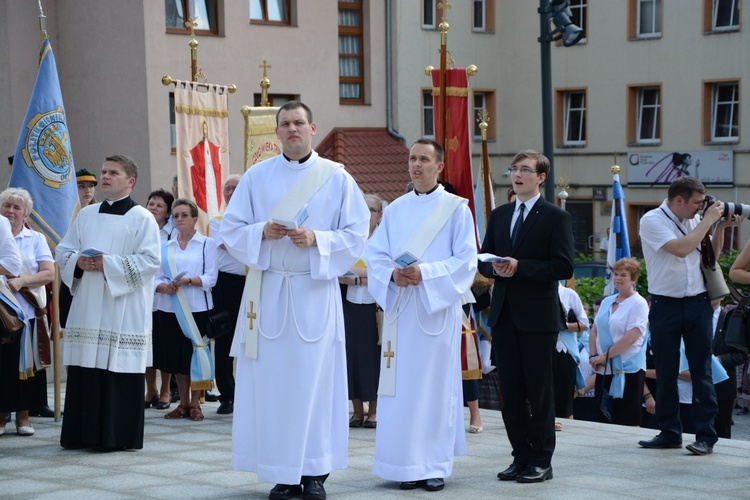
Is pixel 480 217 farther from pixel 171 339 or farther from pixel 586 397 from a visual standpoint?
pixel 171 339

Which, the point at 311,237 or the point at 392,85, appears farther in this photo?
the point at 392,85

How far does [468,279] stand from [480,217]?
3955 millimetres

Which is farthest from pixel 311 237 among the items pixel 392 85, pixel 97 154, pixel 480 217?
pixel 392 85

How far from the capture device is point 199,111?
13.9m

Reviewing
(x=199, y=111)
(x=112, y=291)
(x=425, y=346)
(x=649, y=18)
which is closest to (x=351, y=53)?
(x=649, y=18)

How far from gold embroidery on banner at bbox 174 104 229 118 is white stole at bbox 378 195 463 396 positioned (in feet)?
20.1

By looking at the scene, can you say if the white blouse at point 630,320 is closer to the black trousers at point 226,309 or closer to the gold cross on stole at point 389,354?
the black trousers at point 226,309

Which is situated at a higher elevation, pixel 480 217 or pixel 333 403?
pixel 480 217

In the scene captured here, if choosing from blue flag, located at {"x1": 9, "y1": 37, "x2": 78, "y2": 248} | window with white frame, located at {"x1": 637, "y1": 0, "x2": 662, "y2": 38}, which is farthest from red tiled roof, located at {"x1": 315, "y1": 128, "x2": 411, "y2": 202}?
blue flag, located at {"x1": 9, "y1": 37, "x2": 78, "y2": 248}

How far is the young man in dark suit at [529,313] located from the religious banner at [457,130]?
2.90m

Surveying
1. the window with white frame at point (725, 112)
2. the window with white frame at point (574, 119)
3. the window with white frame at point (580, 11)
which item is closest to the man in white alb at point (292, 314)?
the window with white frame at point (725, 112)

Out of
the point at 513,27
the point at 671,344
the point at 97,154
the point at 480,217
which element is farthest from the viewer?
the point at 513,27

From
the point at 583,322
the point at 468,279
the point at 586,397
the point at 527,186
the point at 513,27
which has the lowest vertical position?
the point at 586,397

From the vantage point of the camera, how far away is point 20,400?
9664 mm
